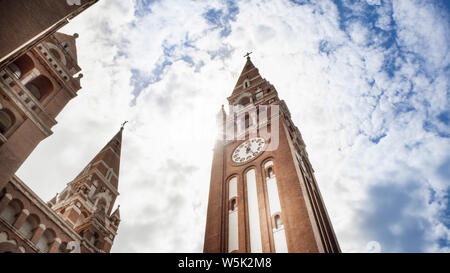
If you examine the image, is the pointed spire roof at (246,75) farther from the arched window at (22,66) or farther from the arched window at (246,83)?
the arched window at (22,66)

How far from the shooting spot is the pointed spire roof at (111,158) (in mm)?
30756

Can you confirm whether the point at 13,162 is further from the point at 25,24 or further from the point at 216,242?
the point at 216,242

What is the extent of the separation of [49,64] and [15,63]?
1815mm

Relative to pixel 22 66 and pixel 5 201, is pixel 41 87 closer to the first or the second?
pixel 22 66

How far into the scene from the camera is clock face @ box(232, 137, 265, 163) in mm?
22734

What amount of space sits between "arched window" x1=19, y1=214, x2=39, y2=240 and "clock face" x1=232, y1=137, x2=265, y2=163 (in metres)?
13.3

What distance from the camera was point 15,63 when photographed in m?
16.5

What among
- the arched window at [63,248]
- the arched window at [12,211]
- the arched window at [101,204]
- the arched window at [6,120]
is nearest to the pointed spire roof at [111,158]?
the arched window at [101,204]

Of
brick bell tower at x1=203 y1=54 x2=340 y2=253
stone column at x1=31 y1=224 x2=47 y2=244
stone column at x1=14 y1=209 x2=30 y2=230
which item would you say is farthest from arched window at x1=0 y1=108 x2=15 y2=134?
brick bell tower at x1=203 y1=54 x2=340 y2=253

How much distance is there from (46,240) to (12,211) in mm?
2830

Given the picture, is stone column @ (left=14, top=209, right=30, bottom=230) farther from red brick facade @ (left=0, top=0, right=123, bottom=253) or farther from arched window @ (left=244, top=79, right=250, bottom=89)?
arched window @ (left=244, top=79, right=250, bottom=89)

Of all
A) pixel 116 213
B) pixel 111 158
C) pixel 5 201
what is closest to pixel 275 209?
pixel 5 201

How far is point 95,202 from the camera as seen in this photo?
2634cm
